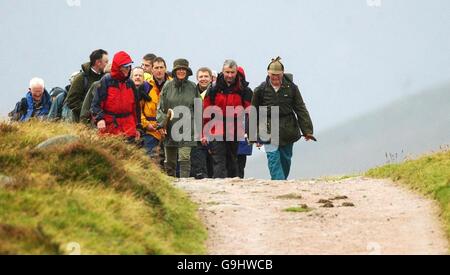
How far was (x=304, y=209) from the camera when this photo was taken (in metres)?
18.0

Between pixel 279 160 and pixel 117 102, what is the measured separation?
4300 mm

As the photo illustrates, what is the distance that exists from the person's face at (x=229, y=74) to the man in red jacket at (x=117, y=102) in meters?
2.73

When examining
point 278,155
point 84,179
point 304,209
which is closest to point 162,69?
point 278,155

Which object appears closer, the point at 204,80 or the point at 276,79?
the point at 276,79

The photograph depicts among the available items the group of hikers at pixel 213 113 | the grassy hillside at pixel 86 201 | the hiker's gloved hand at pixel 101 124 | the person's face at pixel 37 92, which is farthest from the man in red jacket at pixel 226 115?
the grassy hillside at pixel 86 201

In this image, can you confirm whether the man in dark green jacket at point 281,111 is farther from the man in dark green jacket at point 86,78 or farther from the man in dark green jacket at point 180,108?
the man in dark green jacket at point 86,78

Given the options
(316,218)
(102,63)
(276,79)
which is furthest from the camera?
(276,79)

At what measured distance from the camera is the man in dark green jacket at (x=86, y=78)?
2216 cm

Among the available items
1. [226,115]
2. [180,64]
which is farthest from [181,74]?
[226,115]

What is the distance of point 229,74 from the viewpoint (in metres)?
23.0

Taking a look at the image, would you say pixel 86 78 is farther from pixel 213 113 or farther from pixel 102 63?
pixel 213 113

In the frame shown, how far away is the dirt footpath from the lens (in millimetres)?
15102
